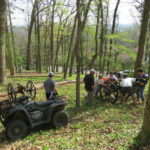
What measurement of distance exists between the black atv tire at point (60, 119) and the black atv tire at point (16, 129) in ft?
3.40

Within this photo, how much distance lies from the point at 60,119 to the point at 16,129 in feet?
4.98

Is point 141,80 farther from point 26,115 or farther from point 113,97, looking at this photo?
point 26,115

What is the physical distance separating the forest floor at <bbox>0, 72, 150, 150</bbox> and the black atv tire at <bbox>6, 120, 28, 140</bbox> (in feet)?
0.51

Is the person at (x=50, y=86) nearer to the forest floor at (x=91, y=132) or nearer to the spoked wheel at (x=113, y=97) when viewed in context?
the forest floor at (x=91, y=132)

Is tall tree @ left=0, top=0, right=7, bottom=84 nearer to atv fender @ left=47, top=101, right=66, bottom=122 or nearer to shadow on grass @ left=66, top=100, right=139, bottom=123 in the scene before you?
shadow on grass @ left=66, top=100, right=139, bottom=123

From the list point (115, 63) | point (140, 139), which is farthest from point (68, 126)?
point (115, 63)

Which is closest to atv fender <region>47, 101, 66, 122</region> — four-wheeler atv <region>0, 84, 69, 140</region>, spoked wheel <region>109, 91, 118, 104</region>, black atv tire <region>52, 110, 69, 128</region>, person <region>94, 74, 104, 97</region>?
four-wheeler atv <region>0, 84, 69, 140</region>

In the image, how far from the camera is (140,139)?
4.23m

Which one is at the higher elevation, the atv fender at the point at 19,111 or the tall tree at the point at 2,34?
the tall tree at the point at 2,34

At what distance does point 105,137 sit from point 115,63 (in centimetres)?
2058

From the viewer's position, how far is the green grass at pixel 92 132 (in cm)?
450

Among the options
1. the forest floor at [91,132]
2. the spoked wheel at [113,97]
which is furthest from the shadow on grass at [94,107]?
the spoked wheel at [113,97]

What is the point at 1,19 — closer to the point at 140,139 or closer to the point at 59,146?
the point at 59,146

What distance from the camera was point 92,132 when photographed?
538cm
